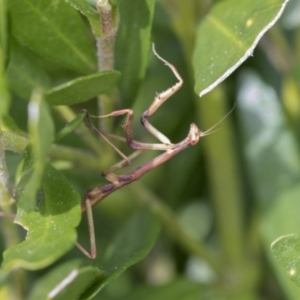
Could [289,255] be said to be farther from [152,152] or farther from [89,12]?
[152,152]

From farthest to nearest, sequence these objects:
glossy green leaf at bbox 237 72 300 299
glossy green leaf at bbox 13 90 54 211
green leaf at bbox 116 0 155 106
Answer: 1. glossy green leaf at bbox 237 72 300 299
2. green leaf at bbox 116 0 155 106
3. glossy green leaf at bbox 13 90 54 211

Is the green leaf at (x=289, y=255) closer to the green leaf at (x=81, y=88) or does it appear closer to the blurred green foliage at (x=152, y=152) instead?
the blurred green foliage at (x=152, y=152)

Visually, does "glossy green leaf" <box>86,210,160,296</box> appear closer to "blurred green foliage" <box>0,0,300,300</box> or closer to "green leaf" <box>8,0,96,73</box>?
"blurred green foliage" <box>0,0,300,300</box>

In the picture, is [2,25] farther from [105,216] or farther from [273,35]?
[105,216]

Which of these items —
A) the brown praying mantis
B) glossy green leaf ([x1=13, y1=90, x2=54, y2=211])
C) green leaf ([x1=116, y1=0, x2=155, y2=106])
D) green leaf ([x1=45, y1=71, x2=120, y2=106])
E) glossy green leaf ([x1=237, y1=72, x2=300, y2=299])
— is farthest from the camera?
glossy green leaf ([x1=237, y1=72, x2=300, y2=299])

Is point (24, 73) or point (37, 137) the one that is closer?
point (37, 137)

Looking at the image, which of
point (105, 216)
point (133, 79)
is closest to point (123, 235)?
point (133, 79)

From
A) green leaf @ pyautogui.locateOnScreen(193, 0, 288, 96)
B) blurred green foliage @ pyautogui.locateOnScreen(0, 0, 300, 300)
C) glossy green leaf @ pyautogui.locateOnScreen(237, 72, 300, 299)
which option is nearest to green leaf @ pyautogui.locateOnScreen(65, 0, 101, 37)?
blurred green foliage @ pyautogui.locateOnScreen(0, 0, 300, 300)

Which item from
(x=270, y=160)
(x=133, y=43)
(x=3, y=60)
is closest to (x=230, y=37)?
(x=133, y=43)
